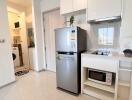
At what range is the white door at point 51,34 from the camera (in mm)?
3408

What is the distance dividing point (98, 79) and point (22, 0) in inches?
147

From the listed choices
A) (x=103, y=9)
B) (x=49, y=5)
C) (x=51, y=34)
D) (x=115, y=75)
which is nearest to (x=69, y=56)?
(x=115, y=75)

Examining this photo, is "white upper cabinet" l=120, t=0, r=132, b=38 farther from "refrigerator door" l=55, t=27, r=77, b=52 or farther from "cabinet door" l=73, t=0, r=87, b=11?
"refrigerator door" l=55, t=27, r=77, b=52

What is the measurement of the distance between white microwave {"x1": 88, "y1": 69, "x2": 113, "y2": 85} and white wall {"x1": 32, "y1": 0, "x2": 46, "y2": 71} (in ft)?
7.27

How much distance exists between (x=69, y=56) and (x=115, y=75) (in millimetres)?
990

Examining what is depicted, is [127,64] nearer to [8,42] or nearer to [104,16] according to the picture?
[104,16]

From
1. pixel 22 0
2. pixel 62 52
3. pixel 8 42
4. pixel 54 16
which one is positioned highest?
pixel 22 0

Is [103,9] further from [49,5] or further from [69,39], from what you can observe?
[49,5]

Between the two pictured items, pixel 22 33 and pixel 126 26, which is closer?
pixel 126 26

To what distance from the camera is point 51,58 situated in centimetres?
375

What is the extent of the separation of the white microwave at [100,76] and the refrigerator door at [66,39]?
0.63 meters

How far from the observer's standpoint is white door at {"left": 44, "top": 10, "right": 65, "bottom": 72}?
134 inches

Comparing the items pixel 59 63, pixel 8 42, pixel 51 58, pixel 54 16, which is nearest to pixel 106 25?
pixel 59 63

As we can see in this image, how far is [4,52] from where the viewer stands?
268cm
